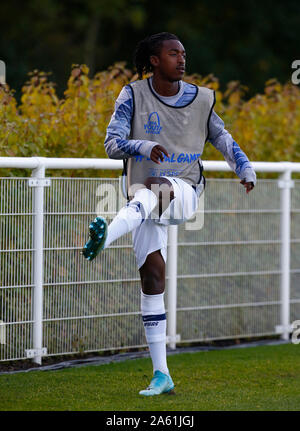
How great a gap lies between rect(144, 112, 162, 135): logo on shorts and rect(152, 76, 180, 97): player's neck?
15cm

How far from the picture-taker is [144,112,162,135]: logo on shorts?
18.2 feet

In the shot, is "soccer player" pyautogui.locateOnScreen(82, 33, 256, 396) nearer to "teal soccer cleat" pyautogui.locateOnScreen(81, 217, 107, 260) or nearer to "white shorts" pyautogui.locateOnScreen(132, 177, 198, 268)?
"white shorts" pyautogui.locateOnScreen(132, 177, 198, 268)

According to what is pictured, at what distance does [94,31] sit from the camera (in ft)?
102

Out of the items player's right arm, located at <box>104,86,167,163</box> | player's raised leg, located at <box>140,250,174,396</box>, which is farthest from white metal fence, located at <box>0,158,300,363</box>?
player's raised leg, located at <box>140,250,174,396</box>

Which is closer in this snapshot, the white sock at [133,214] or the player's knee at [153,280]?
the white sock at [133,214]

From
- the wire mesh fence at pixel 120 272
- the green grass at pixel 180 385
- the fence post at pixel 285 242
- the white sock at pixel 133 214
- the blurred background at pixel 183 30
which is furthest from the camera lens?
the blurred background at pixel 183 30

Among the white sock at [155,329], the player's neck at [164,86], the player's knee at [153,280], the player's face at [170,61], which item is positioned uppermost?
the player's face at [170,61]

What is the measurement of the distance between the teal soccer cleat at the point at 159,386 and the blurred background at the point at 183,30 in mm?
22690

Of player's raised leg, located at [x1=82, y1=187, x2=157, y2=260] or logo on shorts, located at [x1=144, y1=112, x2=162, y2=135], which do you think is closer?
player's raised leg, located at [x1=82, y1=187, x2=157, y2=260]

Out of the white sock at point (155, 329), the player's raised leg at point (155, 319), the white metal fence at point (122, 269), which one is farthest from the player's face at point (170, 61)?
the white metal fence at point (122, 269)

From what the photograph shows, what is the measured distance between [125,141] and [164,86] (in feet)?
1.61

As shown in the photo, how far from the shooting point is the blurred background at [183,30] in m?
29.8

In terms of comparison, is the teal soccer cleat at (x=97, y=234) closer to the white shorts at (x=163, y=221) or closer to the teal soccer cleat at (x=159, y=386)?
the white shorts at (x=163, y=221)
